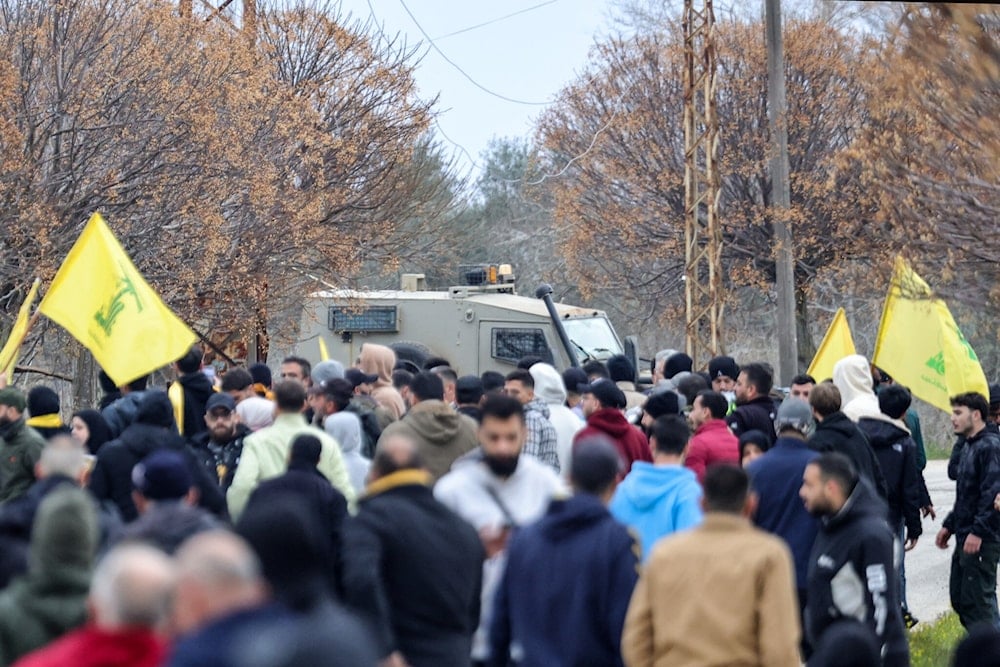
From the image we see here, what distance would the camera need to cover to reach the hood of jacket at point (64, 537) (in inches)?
180

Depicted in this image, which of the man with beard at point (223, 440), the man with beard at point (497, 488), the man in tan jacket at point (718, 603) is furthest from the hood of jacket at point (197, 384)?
the man in tan jacket at point (718, 603)

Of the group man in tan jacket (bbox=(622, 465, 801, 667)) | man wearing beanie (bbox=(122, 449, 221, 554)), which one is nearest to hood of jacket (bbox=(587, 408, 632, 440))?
man wearing beanie (bbox=(122, 449, 221, 554))

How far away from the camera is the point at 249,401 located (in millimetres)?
9445

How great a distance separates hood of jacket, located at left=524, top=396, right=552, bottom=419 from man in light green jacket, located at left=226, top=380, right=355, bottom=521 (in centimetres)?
142

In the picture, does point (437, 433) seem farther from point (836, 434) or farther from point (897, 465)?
point (897, 465)

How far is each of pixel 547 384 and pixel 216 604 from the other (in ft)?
21.3

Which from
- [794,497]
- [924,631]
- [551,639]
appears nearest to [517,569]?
[551,639]

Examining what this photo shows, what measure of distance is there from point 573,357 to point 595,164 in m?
13.3

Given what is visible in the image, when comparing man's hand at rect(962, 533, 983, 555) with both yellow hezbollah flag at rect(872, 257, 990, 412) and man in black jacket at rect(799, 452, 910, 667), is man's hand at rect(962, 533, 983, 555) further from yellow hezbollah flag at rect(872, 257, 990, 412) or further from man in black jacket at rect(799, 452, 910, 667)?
man in black jacket at rect(799, 452, 910, 667)

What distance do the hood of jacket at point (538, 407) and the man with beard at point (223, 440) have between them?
68.2 inches

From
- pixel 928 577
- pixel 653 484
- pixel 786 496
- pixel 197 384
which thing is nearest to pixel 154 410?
pixel 197 384

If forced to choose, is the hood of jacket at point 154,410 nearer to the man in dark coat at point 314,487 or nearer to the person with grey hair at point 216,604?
the man in dark coat at point 314,487

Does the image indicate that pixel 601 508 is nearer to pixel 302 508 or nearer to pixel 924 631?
pixel 302 508

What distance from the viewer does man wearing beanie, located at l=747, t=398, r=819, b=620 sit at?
25.8 ft
